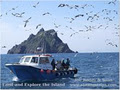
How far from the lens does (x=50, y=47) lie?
5103 inches

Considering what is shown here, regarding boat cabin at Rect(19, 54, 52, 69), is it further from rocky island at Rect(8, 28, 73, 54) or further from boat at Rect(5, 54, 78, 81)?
Result: rocky island at Rect(8, 28, 73, 54)

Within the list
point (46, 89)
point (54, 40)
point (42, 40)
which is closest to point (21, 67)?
point (46, 89)

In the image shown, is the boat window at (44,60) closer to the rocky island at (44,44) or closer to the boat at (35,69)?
the boat at (35,69)

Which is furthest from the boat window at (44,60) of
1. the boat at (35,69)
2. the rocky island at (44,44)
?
the rocky island at (44,44)

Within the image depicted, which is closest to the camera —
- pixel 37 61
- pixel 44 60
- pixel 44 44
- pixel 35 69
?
pixel 35 69

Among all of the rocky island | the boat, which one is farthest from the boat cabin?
the rocky island

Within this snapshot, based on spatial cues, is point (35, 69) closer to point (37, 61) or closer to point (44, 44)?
point (37, 61)

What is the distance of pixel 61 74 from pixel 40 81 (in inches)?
136

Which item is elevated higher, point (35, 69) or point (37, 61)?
point (37, 61)

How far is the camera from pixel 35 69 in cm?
3856

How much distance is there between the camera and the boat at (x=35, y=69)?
38.4 m

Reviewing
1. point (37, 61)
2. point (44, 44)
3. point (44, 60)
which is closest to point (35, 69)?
point (37, 61)

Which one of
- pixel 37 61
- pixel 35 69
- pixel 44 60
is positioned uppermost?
pixel 44 60

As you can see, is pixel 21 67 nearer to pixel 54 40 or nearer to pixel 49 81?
pixel 49 81
